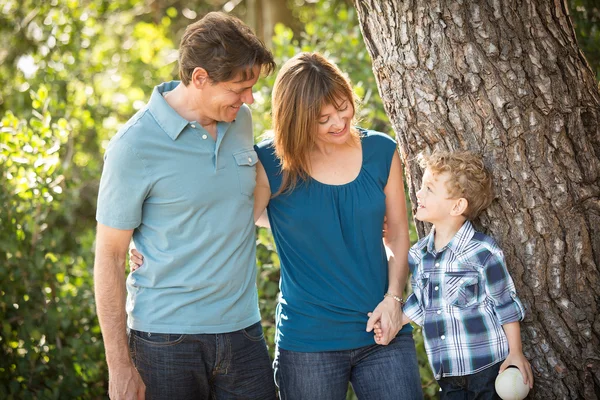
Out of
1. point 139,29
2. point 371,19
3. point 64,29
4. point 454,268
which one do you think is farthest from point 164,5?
point 454,268

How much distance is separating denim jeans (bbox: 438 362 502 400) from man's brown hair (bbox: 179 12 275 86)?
57.3 inches

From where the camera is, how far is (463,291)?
8.54 ft

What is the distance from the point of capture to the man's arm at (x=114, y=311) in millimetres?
2521

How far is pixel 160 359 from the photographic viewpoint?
8.58 feet

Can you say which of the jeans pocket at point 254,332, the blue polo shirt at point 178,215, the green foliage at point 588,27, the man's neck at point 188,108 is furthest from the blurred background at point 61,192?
the man's neck at point 188,108

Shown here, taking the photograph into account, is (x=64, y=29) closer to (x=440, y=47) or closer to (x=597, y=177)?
(x=440, y=47)

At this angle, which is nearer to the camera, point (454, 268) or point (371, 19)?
point (454, 268)

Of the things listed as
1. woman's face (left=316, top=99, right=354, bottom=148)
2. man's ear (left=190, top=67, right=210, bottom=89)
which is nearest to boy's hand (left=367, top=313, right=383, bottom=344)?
woman's face (left=316, top=99, right=354, bottom=148)

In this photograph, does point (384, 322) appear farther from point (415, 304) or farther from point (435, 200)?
point (435, 200)

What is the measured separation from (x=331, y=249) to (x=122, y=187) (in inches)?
33.9

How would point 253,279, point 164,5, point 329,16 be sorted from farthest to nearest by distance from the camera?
point 164,5, point 329,16, point 253,279

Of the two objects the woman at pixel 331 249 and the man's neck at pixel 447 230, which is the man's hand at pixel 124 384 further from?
the man's neck at pixel 447 230

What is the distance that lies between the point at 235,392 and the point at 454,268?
1018mm


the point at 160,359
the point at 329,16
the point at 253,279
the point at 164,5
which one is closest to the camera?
the point at 160,359
